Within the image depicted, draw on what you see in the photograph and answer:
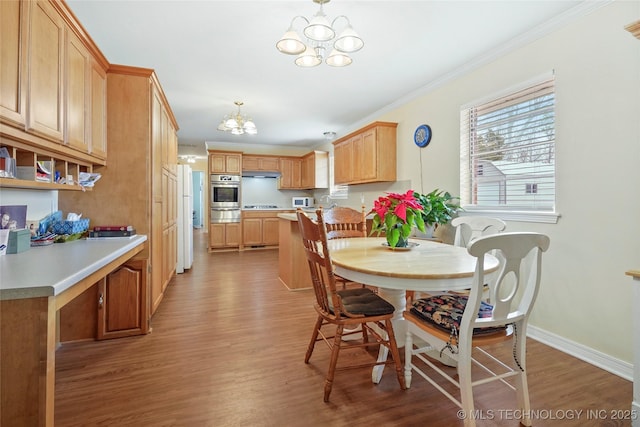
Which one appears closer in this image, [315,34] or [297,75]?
[315,34]

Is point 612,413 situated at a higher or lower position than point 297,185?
lower

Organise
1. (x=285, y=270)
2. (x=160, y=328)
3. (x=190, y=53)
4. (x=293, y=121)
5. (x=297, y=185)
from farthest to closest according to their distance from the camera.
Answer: (x=297, y=185)
(x=293, y=121)
(x=285, y=270)
(x=190, y=53)
(x=160, y=328)

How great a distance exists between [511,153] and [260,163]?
17.9 feet

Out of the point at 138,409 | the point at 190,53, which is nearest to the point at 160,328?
the point at 138,409

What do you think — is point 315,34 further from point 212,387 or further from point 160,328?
point 160,328

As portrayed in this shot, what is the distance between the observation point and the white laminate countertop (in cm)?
102

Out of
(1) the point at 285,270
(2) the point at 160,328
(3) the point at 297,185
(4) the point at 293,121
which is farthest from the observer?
(3) the point at 297,185

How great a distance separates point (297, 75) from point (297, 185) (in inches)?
162

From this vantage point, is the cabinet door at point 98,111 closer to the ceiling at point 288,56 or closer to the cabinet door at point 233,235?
the ceiling at point 288,56

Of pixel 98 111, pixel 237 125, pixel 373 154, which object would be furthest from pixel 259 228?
pixel 98 111

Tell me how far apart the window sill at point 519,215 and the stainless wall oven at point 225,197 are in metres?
4.98

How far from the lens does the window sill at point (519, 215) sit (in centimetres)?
225

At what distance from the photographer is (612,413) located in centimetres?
149

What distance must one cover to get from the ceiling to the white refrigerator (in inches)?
42.8
